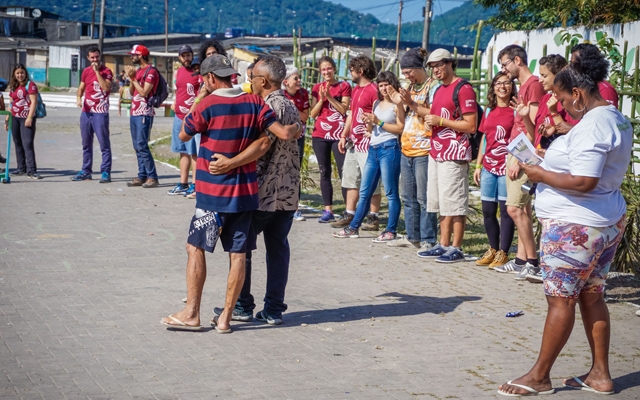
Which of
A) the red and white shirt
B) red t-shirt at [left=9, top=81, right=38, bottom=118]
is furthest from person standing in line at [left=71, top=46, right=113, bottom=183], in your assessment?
the red and white shirt

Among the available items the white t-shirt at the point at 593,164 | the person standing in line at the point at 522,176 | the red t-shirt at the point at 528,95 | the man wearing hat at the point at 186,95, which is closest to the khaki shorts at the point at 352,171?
the man wearing hat at the point at 186,95

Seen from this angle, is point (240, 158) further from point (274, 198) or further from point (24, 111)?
point (24, 111)

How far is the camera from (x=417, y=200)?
977 cm

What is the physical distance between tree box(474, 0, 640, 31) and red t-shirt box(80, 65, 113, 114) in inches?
357

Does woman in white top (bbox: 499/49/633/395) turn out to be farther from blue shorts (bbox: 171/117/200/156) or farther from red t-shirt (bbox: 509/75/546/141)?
blue shorts (bbox: 171/117/200/156)

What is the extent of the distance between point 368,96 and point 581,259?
5723mm

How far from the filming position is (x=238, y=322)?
682 centimetres

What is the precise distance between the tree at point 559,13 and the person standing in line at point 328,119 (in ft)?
25.6

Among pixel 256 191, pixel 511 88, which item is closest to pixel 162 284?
pixel 256 191

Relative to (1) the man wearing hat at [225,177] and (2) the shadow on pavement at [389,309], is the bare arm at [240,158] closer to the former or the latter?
(1) the man wearing hat at [225,177]

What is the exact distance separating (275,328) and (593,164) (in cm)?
279

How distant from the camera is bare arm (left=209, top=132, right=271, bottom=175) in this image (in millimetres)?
6281

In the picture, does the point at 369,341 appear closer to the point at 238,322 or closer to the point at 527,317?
the point at 238,322

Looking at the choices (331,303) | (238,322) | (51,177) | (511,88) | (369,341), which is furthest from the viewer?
(51,177)
